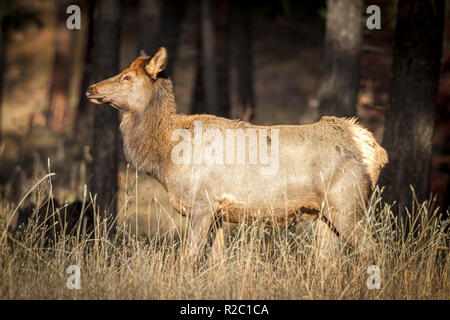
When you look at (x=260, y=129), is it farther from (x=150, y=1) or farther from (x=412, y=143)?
(x=150, y=1)

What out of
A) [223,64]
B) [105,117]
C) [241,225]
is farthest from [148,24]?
[241,225]

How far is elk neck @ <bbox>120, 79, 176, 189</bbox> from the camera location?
627 cm

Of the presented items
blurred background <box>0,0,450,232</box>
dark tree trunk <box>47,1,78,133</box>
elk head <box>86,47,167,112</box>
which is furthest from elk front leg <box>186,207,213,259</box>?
dark tree trunk <box>47,1,78,133</box>

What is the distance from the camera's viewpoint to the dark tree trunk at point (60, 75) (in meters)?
21.2

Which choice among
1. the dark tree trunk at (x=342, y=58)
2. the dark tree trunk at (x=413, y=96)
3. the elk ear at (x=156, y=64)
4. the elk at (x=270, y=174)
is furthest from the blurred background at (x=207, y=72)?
the elk ear at (x=156, y=64)

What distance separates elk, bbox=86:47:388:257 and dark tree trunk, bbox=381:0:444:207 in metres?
1.45

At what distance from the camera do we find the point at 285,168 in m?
5.83

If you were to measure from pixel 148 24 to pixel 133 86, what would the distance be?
24.6 feet

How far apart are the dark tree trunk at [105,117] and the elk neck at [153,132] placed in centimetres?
177

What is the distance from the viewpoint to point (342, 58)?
8.77 meters

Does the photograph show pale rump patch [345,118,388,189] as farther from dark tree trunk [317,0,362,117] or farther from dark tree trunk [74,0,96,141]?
dark tree trunk [74,0,96,141]

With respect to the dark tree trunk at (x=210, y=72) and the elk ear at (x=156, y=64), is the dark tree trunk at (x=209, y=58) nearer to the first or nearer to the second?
the dark tree trunk at (x=210, y=72)
